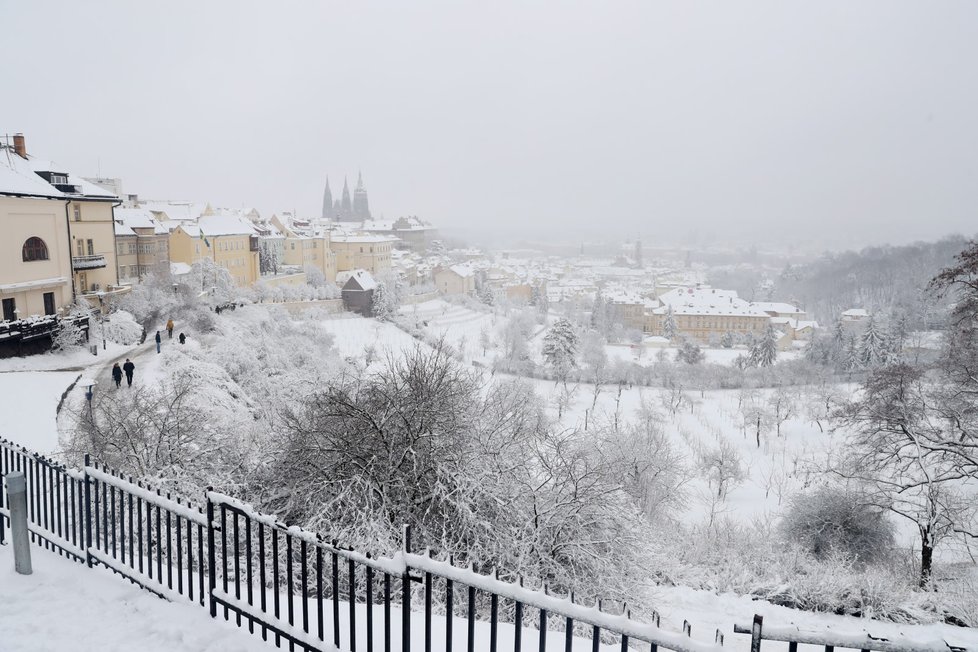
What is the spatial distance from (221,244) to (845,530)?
50.3m

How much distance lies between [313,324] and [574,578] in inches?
1684

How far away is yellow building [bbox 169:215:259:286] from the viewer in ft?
165

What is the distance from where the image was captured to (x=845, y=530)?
20.7 metres

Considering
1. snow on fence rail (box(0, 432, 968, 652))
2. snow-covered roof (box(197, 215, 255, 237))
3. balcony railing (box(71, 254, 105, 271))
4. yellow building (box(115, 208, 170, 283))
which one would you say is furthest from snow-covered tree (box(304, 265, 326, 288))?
snow on fence rail (box(0, 432, 968, 652))

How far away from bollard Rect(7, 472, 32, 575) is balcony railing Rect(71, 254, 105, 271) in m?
27.9

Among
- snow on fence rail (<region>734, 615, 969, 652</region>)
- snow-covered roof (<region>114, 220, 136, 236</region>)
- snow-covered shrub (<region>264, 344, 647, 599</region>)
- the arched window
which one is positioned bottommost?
snow-covered shrub (<region>264, 344, 647, 599</region>)

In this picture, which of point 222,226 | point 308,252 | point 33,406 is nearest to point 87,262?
point 33,406

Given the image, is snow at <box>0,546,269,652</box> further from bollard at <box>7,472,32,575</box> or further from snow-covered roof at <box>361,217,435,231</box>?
snow-covered roof at <box>361,217,435,231</box>

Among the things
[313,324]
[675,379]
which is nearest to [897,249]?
[675,379]

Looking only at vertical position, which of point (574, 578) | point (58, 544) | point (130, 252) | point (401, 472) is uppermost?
point (130, 252)

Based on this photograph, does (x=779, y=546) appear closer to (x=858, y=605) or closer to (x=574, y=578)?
(x=858, y=605)

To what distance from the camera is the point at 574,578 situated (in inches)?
460

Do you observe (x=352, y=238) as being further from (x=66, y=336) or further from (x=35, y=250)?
(x=66, y=336)

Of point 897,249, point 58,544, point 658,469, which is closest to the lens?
point 58,544
